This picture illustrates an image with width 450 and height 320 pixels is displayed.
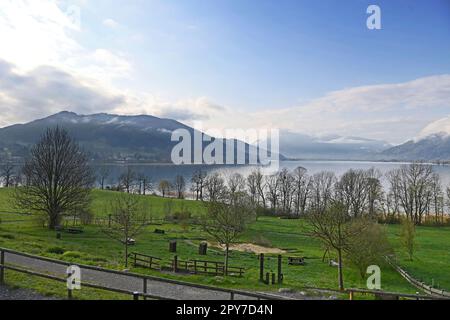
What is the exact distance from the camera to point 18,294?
1056cm

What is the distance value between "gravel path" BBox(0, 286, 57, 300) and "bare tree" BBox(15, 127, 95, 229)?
31.6 m

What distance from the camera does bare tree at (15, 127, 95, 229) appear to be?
39906 millimetres

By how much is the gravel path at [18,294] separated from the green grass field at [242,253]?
1.07 feet

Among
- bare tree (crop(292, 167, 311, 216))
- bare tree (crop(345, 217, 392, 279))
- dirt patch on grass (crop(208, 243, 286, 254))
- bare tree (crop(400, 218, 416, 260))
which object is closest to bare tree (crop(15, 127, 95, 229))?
dirt patch on grass (crop(208, 243, 286, 254))

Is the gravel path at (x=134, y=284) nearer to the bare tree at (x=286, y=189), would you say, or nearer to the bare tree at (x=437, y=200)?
the bare tree at (x=286, y=189)

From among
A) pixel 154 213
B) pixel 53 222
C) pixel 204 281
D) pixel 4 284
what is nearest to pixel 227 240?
pixel 204 281

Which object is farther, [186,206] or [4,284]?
[186,206]

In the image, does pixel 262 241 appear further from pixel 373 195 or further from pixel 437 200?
pixel 437 200

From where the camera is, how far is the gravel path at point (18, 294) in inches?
403
